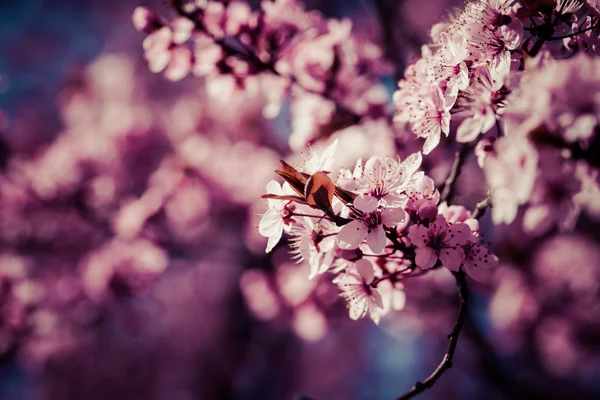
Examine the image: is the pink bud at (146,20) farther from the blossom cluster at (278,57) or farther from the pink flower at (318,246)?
the pink flower at (318,246)

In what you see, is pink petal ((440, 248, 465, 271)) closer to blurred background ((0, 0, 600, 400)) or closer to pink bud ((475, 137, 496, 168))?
pink bud ((475, 137, 496, 168))

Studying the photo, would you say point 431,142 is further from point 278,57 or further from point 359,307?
point 278,57

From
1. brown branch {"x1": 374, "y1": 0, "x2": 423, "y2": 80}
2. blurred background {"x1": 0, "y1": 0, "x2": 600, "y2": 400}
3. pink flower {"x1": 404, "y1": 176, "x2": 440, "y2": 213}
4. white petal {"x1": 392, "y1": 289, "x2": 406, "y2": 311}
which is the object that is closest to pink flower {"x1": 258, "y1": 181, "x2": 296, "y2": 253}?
pink flower {"x1": 404, "y1": 176, "x2": 440, "y2": 213}

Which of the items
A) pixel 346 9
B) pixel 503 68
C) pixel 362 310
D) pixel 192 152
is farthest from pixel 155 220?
pixel 346 9

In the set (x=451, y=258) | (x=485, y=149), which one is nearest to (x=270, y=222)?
(x=451, y=258)

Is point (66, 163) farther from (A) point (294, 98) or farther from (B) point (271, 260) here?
(A) point (294, 98)

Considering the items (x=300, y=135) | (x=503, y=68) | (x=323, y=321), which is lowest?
(x=323, y=321)
